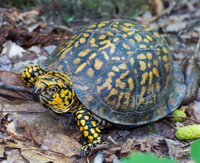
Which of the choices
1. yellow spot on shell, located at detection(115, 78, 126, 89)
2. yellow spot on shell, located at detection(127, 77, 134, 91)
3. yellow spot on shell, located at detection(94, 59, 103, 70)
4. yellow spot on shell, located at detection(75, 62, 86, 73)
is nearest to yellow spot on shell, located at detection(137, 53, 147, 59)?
yellow spot on shell, located at detection(127, 77, 134, 91)

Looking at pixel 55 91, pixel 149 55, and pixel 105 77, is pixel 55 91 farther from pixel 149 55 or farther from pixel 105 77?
pixel 149 55

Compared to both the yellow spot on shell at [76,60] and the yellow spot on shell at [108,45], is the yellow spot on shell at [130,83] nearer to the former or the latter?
the yellow spot on shell at [108,45]

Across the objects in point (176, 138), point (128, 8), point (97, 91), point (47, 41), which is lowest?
point (176, 138)

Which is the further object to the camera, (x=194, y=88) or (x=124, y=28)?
(x=194, y=88)

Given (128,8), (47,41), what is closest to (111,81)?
(47,41)

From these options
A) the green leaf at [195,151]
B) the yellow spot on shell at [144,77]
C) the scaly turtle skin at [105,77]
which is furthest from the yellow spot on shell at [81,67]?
the green leaf at [195,151]

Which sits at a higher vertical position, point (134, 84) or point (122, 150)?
point (134, 84)

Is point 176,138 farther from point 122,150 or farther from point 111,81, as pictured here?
point 111,81
